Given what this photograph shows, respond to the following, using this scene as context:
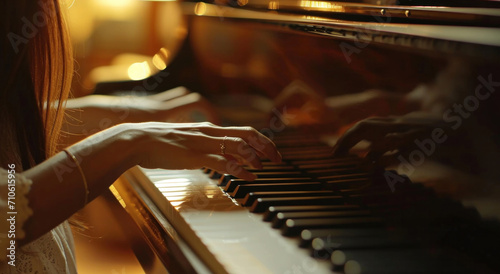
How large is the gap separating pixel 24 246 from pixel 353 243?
0.62 metres

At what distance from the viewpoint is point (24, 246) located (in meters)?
1.05

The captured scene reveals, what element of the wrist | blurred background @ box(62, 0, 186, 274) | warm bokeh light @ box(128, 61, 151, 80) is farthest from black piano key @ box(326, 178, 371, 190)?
blurred background @ box(62, 0, 186, 274)

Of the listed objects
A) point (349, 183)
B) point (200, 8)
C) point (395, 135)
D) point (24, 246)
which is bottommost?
point (24, 246)

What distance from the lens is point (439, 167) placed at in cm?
83

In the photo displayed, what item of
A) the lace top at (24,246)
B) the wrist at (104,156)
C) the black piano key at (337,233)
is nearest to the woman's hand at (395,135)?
the black piano key at (337,233)

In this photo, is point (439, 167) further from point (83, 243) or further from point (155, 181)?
point (83, 243)

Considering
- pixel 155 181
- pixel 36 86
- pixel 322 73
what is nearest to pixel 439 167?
pixel 322 73

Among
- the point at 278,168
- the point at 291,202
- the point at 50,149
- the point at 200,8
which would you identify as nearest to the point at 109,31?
the point at 200,8

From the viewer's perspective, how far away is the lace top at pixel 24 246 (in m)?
0.85

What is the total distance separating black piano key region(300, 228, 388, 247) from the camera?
0.89 meters

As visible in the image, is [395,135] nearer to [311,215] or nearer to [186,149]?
[311,215]

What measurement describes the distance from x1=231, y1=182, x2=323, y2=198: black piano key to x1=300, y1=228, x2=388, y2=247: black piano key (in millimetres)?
192

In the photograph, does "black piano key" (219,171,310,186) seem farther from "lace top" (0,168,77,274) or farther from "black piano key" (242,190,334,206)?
"lace top" (0,168,77,274)

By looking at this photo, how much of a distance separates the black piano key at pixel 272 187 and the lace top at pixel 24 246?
1.26 ft
